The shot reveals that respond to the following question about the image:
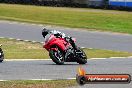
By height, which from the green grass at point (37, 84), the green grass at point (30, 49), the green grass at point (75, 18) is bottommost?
the green grass at point (75, 18)

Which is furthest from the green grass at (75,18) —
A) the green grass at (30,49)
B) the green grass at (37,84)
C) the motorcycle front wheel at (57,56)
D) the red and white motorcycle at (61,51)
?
the green grass at (37,84)

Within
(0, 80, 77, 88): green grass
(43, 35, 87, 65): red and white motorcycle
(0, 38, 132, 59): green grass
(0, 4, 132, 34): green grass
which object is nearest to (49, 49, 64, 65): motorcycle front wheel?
(43, 35, 87, 65): red and white motorcycle

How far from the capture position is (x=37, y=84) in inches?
413

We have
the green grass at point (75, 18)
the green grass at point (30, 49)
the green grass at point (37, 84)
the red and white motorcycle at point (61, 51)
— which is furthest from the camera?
the green grass at point (75, 18)

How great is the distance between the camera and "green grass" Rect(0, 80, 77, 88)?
33.4 ft

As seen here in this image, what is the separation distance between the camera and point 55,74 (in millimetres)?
12578

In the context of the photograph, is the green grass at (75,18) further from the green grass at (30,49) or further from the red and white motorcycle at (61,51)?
the red and white motorcycle at (61,51)

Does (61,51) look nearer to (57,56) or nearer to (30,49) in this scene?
(57,56)

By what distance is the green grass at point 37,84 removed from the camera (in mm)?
10195

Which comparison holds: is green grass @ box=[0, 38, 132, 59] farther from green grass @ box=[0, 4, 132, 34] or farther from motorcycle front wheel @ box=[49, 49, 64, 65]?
green grass @ box=[0, 4, 132, 34]

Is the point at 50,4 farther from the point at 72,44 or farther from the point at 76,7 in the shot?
the point at 72,44

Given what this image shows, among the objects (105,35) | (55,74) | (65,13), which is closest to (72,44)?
(55,74)

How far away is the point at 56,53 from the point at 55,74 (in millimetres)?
2314

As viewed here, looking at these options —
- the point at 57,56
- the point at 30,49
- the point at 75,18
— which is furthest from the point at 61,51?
the point at 75,18
